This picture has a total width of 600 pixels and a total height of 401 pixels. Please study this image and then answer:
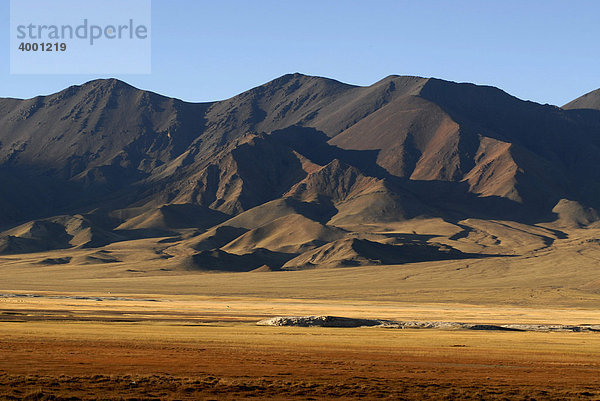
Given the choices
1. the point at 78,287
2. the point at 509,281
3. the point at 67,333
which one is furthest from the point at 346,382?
the point at 509,281

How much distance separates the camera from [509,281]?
19625cm

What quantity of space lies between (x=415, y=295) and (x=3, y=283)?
9371cm

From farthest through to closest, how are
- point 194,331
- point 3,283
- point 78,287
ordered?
point 3,283
point 78,287
point 194,331

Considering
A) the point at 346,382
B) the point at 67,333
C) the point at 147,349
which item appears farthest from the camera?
the point at 67,333

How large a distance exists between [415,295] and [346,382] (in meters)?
139

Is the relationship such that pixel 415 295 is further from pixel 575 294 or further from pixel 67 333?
pixel 67 333

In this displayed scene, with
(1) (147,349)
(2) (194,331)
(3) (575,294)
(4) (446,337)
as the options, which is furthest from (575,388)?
(3) (575,294)

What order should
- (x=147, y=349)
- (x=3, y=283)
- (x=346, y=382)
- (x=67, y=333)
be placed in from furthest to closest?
1. (x=3, y=283)
2. (x=67, y=333)
3. (x=147, y=349)
4. (x=346, y=382)

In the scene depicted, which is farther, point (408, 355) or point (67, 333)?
point (67, 333)

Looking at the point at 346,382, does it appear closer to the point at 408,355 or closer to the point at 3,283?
the point at 408,355

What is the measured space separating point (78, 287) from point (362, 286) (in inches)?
2429

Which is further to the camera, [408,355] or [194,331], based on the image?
[194,331]

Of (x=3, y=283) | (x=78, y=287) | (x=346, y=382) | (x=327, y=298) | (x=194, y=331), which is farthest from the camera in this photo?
(x=3, y=283)

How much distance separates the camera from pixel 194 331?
2405 inches
